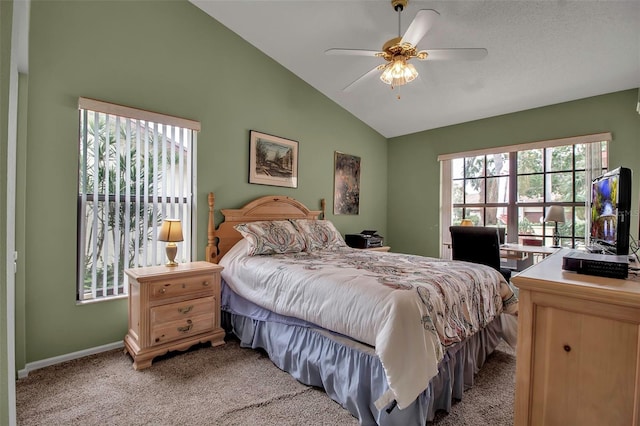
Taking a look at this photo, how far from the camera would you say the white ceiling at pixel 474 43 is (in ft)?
7.98

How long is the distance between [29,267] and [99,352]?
85cm

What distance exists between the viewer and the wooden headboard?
3018mm

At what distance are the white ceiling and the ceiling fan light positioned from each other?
52 centimetres

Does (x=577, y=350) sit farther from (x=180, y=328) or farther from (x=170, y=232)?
(x=170, y=232)

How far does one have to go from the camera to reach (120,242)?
2.57 metres

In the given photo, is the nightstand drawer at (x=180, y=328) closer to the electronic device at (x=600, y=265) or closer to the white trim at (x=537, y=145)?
the electronic device at (x=600, y=265)

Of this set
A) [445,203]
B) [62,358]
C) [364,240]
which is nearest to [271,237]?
[364,240]

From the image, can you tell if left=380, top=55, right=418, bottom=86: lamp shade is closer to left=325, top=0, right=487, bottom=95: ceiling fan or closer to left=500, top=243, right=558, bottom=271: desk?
left=325, top=0, right=487, bottom=95: ceiling fan

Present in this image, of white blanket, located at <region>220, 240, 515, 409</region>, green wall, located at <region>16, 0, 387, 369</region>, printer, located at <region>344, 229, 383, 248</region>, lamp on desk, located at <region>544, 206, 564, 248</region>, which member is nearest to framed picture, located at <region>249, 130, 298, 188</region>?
green wall, located at <region>16, 0, 387, 369</region>

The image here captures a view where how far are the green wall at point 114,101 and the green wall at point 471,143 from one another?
2083 mm

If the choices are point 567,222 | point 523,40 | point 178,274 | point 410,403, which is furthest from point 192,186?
point 567,222

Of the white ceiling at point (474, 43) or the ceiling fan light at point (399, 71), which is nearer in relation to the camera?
the ceiling fan light at point (399, 71)

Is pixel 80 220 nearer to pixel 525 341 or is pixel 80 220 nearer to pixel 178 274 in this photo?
pixel 178 274

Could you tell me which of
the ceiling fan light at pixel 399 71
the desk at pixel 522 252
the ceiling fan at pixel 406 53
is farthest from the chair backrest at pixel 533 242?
the ceiling fan light at pixel 399 71
